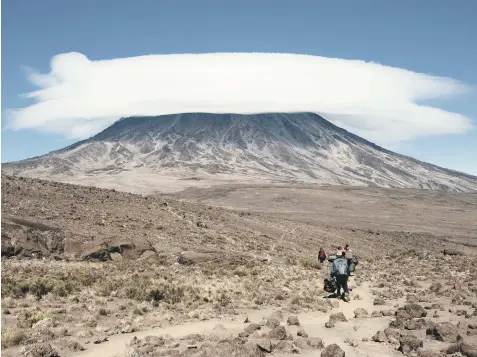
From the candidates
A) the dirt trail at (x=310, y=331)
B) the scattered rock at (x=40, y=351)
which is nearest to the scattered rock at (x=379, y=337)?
the dirt trail at (x=310, y=331)

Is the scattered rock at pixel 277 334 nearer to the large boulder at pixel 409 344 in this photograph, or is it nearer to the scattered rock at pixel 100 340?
A: the large boulder at pixel 409 344

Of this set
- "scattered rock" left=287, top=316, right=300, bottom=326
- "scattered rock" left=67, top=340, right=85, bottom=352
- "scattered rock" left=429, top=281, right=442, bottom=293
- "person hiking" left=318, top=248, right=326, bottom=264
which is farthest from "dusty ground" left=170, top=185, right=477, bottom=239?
"scattered rock" left=67, top=340, right=85, bottom=352

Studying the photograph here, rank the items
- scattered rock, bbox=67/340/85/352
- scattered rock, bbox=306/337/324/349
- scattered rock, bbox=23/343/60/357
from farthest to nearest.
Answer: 1. scattered rock, bbox=306/337/324/349
2. scattered rock, bbox=67/340/85/352
3. scattered rock, bbox=23/343/60/357

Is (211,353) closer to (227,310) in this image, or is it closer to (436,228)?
(227,310)

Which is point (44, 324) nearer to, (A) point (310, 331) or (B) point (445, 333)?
(A) point (310, 331)

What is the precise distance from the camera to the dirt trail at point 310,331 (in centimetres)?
1141

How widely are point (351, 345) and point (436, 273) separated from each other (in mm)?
18184

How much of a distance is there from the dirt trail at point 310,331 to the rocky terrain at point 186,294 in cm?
5

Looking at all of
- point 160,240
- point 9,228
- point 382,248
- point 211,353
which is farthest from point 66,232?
point 382,248

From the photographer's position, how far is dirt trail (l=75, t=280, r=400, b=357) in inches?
449

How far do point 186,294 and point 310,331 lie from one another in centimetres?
570

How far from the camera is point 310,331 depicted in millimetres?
13594

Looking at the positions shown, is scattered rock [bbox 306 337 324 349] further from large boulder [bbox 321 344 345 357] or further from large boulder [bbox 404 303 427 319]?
large boulder [bbox 404 303 427 319]

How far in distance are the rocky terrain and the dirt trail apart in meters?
0.05
